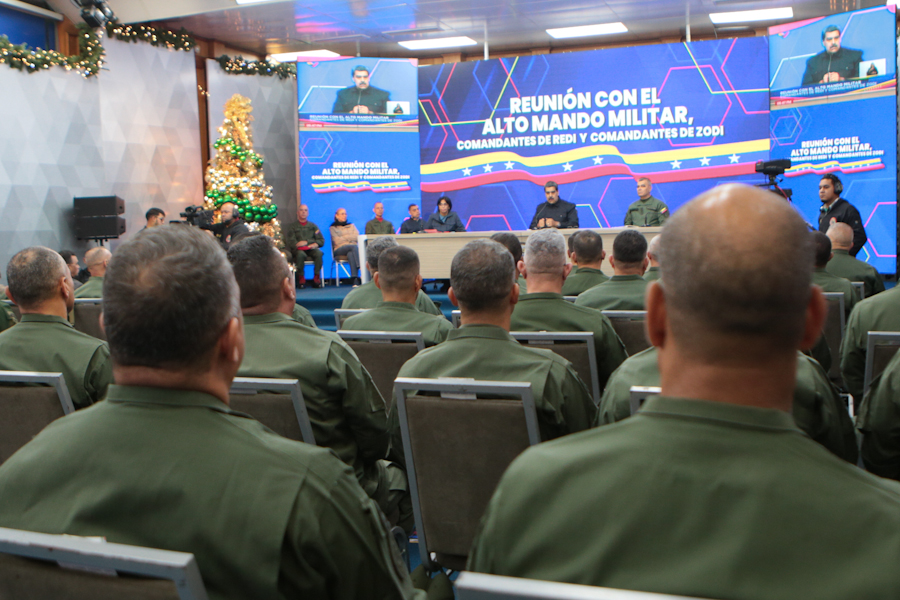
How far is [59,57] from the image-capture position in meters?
8.85

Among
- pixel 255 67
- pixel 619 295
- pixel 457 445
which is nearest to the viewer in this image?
pixel 457 445

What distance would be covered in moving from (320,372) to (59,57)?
28.3ft

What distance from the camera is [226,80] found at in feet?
36.6

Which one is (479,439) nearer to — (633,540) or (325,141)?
(633,540)

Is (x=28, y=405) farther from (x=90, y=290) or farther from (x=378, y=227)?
(x=378, y=227)

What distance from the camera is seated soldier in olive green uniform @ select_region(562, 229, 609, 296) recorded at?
429cm

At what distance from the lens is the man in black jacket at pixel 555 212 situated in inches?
357

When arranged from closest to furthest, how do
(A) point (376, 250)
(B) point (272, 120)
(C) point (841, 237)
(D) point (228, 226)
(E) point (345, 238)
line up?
(A) point (376, 250), (C) point (841, 237), (D) point (228, 226), (E) point (345, 238), (B) point (272, 120)

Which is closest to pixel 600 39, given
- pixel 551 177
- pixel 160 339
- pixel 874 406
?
pixel 551 177

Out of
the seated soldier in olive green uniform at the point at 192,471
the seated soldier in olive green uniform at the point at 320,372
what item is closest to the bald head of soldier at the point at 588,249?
the seated soldier in olive green uniform at the point at 320,372

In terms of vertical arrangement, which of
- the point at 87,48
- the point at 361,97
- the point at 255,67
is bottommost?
the point at 361,97

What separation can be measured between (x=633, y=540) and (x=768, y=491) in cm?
14

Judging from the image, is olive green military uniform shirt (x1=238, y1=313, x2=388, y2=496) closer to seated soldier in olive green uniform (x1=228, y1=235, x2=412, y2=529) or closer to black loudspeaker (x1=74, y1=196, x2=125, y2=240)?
seated soldier in olive green uniform (x1=228, y1=235, x2=412, y2=529)

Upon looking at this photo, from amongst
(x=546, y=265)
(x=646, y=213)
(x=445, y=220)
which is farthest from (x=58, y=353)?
(x=445, y=220)
